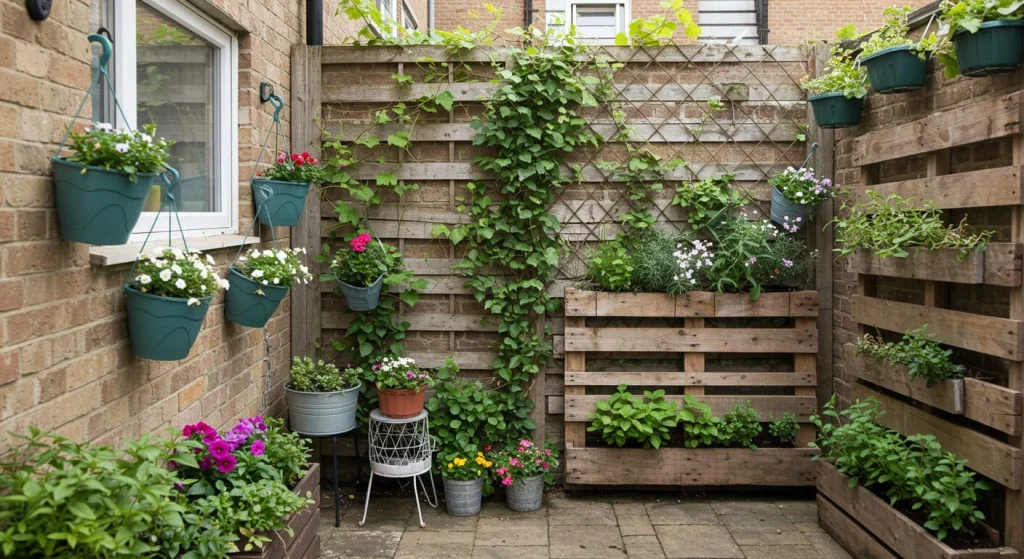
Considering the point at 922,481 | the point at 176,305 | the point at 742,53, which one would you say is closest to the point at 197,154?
the point at 176,305

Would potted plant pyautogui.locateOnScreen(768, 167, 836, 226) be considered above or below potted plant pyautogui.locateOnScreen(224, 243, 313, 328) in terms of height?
above

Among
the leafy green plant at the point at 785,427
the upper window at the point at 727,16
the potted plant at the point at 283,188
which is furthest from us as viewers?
the upper window at the point at 727,16

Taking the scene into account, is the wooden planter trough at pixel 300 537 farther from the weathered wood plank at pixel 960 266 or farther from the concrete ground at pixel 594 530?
the weathered wood plank at pixel 960 266

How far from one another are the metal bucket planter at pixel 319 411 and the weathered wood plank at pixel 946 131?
2.82 metres

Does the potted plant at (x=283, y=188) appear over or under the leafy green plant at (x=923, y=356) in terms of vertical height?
over

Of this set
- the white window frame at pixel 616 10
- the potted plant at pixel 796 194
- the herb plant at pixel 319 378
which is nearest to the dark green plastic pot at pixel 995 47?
the potted plant at pixel 796 194

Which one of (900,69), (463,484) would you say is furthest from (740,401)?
(900,69)

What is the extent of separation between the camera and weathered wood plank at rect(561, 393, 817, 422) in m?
4.68

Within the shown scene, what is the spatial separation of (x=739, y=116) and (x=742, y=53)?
0.35m

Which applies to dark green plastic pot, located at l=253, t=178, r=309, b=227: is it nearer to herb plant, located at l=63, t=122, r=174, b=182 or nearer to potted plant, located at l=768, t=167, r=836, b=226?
herb plant, located at l=63, t=122, r=174, b=182

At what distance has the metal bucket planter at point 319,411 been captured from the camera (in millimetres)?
4191

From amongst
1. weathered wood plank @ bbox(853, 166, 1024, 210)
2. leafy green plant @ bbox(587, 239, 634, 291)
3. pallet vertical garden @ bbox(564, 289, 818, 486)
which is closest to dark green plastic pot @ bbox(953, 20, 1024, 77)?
weathered wood plank @ bbox(853, 166, 1024, 210)

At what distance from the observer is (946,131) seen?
133 inches

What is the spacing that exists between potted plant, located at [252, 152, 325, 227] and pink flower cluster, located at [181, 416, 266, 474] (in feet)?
3.86
